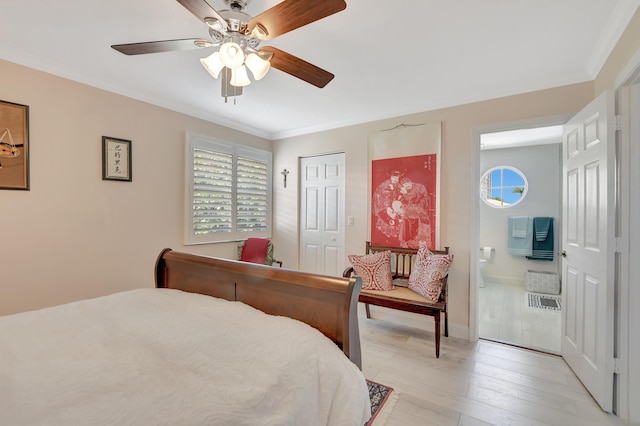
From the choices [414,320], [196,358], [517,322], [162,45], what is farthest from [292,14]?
[517,322]

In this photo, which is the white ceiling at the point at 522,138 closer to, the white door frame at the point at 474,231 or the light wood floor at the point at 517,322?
the white door frame at the point at 474,231

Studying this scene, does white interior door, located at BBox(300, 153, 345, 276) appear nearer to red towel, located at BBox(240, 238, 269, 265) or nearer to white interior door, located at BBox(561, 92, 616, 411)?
red towel, located at BBox(240, 238, 269, 265)

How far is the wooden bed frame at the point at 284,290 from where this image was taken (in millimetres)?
1415

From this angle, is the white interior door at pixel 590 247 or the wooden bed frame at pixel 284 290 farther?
the white interior door at pixel 590 247

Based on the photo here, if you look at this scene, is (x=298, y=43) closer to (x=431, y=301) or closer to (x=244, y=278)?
(x=244, y=278)

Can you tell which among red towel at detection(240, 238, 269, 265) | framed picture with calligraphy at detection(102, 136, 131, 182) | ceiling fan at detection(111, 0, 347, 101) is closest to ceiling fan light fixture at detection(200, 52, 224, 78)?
ceiling fan at detection(111, 0, 347, 101)

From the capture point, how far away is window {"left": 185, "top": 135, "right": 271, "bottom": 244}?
345 centimetres

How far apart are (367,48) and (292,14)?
987 mm

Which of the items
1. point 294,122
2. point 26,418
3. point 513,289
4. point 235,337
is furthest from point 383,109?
point 513,289

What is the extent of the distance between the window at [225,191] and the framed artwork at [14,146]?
1.35 meters

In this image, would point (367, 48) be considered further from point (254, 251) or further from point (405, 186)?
point (254, 251)

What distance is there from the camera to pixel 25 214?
2.29 metres

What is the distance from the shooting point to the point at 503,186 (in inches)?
209

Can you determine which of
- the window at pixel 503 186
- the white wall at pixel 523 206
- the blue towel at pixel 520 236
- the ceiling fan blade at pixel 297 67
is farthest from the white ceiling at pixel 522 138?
the ceiling fan blade at pixel 297 67
